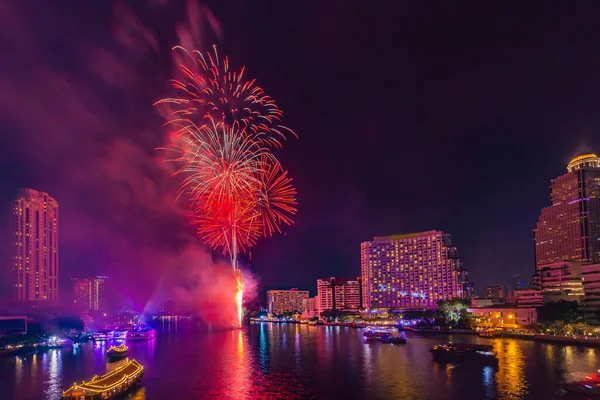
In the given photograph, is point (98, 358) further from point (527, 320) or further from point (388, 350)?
point (527, 320)

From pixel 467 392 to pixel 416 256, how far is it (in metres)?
130

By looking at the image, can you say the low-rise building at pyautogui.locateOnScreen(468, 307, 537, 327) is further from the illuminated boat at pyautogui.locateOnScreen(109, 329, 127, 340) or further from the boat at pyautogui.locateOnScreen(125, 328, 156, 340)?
the illuminated boat at pyautogui.locateOnScreen(109, 329, 127, 340)

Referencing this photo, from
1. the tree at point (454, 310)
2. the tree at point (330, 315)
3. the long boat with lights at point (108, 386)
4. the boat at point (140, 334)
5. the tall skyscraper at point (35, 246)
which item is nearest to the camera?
the long boat with lights at point (108, 386)

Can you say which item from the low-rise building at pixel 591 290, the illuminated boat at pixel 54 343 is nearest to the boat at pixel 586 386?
the low-rise building at pixel 591 290

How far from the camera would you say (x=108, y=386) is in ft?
110

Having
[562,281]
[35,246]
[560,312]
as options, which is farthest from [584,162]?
[35,246]

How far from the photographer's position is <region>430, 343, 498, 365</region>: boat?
4888cm

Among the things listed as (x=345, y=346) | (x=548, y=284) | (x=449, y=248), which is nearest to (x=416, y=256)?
(x=449, y=248)

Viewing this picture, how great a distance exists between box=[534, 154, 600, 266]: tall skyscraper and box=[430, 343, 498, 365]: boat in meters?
102

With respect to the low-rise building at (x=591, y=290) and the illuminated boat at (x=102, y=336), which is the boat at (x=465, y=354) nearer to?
the low-rise building at (x=591, y=290)

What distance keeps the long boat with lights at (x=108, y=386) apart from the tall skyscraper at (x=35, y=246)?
106782mm

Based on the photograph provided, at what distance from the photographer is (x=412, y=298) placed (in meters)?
160

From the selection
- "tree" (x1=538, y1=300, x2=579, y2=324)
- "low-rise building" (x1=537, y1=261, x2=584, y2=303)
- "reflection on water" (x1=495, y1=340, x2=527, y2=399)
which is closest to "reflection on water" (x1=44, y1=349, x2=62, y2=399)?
"reflection on water" (x1=495, y1=340, x2=527, y2=399)

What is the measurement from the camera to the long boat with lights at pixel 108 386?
30.8m
